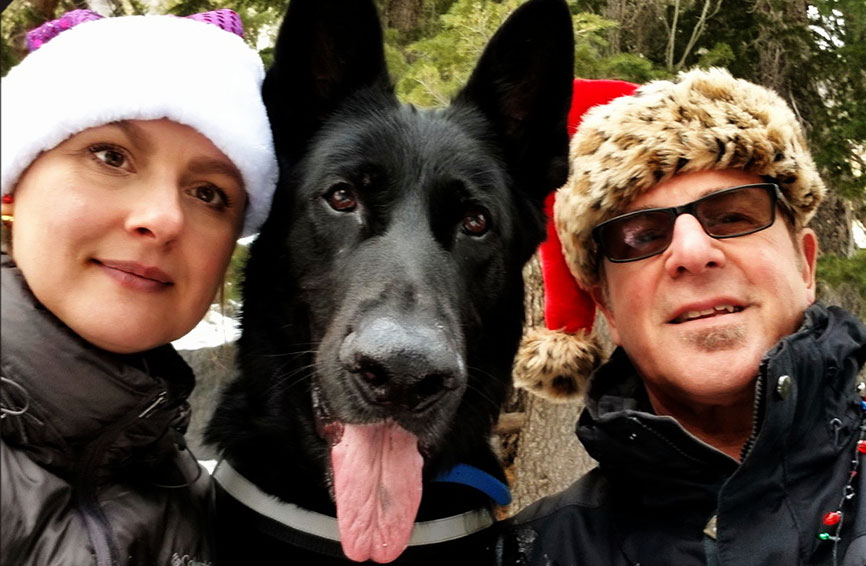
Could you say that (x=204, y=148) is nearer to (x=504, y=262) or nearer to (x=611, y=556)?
(x=504, y=262)

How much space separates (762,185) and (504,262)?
→ 2.96ft

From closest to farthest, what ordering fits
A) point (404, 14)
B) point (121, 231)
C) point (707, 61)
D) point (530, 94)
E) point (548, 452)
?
point (121, 231) < point (530, 94) < point (707, 61) < point (548, 452) < point (404, 14)

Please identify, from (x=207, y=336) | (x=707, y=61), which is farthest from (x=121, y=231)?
(x=207, y=336)

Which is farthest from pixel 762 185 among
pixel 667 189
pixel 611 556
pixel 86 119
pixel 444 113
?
pixel 86 119

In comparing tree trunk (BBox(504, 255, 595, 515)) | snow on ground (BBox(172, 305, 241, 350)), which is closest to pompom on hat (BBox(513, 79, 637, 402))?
tree trunk (BBox(504, 255, 595, 515))

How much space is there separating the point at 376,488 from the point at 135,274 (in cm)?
78

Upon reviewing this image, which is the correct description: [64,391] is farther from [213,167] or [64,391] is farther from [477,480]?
[477,480]

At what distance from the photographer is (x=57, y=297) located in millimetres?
1632

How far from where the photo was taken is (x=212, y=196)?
203 centimetres

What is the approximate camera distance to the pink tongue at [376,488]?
1.85 meters

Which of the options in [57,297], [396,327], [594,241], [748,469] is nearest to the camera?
[57,297]

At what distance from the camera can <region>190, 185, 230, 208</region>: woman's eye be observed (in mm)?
1992

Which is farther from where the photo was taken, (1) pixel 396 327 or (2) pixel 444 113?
(2) pixel 444 113

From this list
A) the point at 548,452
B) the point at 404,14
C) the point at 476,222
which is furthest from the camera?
the point at 404,14
